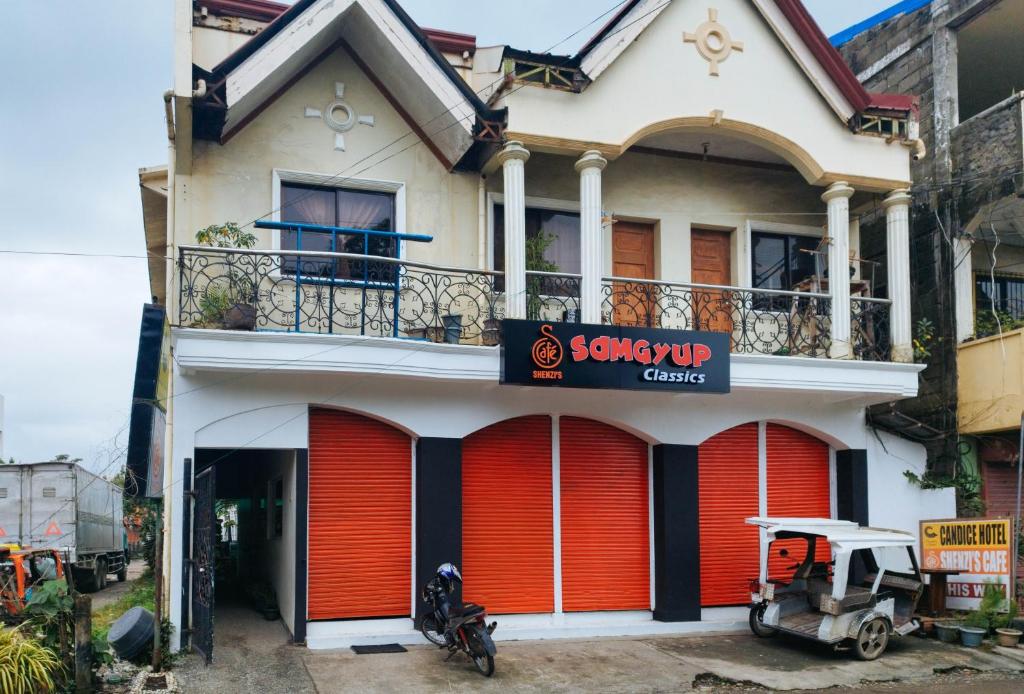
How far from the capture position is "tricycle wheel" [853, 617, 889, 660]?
1251cm

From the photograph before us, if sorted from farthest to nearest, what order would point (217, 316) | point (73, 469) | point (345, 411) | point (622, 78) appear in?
point (73, 469) < point (622, 78) < point (345, 411) < point (217, 316)

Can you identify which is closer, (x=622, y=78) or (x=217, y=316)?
(x=217, y=316)

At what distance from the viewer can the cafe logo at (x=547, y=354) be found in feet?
41.2

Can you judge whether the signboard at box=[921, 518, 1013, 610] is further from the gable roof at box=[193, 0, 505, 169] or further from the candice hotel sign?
the gable roof at box=[193, 0, 505, 169]

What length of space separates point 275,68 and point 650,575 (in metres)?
9.00

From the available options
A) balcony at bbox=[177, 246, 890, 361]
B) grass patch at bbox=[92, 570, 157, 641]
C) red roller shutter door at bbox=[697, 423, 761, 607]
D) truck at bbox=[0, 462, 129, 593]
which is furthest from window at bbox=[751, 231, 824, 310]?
Result: truck at bbox=[0, 462, 129, 593]

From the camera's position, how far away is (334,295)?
515 inches

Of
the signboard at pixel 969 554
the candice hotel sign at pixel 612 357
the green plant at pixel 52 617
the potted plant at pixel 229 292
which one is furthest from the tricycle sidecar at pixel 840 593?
the green plant at pixel 52 617

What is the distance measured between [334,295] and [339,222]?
130cm

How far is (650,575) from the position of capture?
47.2 feet

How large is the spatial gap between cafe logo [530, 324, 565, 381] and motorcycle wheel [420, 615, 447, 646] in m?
3.39

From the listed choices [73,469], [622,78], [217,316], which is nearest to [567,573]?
[217,316]

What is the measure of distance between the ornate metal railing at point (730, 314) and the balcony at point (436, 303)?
0.9 inches

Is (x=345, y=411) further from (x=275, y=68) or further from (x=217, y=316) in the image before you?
(x=275, y=68)
